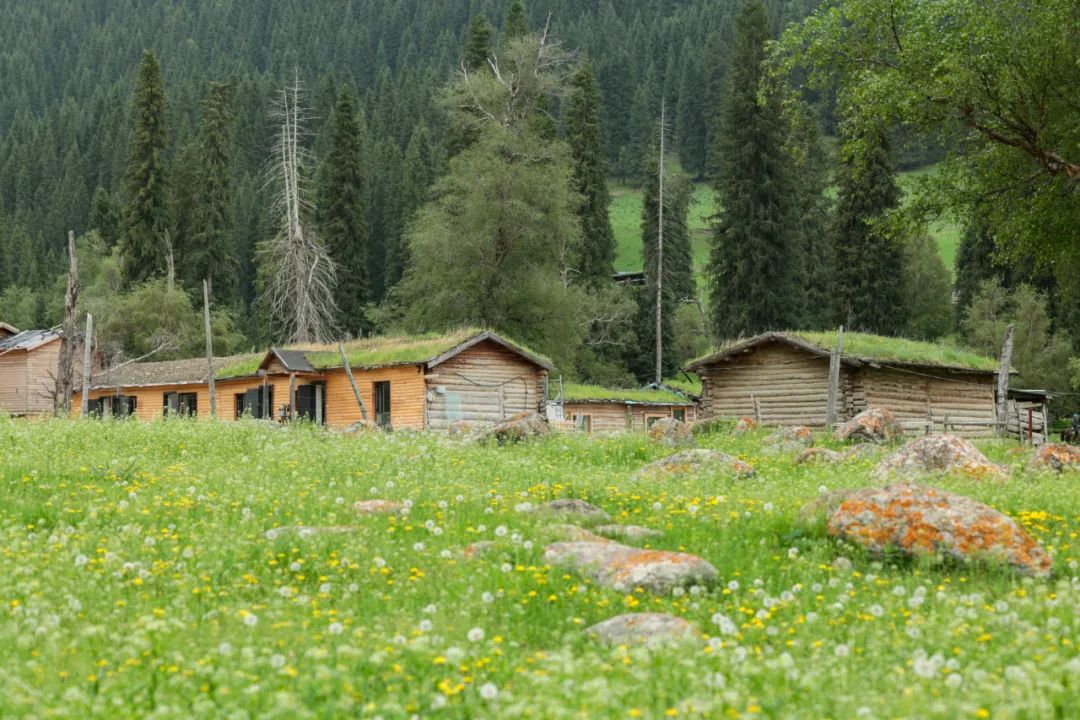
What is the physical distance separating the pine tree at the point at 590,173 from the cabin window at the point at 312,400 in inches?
1219

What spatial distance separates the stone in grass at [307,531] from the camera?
35.9 ft

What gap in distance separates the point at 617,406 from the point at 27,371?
3176 cm

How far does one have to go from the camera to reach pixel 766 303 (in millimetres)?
64812

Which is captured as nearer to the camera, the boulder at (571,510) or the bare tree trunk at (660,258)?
the boulder at (571,510)

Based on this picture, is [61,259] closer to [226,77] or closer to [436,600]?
[226,77]

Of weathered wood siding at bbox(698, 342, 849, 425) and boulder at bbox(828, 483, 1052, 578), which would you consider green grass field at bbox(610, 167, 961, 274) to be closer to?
weathered wood siding at bbox(698, 342, 849, 425)

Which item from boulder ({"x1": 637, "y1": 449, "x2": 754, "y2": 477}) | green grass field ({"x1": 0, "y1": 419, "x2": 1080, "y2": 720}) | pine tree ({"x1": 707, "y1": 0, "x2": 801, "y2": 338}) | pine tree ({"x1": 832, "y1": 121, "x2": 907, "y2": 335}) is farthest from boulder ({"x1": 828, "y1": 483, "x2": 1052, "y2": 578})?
pine tree ({"x1": 832, "y1": 121, "x2": 907, "y2": 335})

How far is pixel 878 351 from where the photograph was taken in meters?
37.5

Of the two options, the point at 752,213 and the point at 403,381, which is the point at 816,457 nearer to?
the point at 403,381

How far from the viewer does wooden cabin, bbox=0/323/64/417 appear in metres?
61.6

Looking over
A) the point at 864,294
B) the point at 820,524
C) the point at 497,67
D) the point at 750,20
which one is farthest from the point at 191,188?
the point at 820,524

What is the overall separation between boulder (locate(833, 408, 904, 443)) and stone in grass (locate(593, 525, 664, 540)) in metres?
14.7

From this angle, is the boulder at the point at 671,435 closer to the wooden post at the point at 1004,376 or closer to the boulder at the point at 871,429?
the boulder at the point at 871,429

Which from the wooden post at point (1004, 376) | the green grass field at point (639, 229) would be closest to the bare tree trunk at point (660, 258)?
the wooden post at point (1004, 376)
